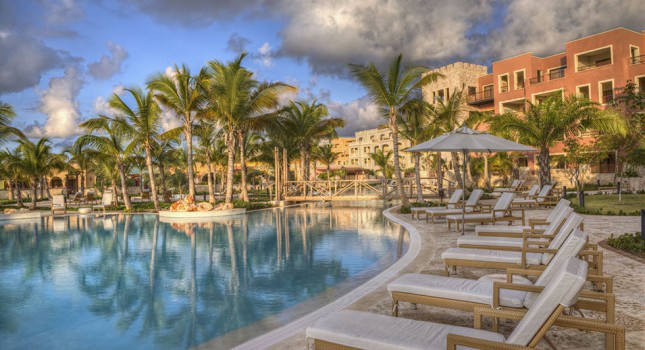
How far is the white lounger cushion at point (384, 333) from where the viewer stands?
257 cm

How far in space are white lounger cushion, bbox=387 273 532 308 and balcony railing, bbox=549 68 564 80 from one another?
37847mm

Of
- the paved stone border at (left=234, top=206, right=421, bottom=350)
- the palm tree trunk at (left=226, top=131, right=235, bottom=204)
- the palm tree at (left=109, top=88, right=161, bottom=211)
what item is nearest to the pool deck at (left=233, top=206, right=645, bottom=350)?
the paved stone border at (left=234, top=206, right=421, bottom=350)

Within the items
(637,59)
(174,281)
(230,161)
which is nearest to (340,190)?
(230,161)

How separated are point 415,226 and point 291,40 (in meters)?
8.92

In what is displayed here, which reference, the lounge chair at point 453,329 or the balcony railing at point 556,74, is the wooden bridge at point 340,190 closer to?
the lounge chair at point 453,329

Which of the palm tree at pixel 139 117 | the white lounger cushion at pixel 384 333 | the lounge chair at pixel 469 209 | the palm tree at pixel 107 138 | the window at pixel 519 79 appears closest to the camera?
the white lounger cushion at pixel 384 333

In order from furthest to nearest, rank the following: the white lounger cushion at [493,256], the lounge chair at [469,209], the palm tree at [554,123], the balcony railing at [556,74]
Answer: the balcony railing at [556,74], the palm tree at [554,123], the lounge chair at [469,209], the white lounger cushion at [493,256]

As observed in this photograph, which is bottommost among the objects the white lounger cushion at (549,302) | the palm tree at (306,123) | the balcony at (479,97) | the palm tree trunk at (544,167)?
the white lounger cushion at (549,302)

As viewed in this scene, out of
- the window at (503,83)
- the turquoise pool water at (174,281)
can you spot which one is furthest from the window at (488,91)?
the turquoise pool water at (174,281)

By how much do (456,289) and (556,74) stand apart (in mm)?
39389

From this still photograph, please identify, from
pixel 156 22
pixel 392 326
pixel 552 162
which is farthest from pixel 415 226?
pixel 552 162

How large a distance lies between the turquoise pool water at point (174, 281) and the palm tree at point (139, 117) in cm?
850

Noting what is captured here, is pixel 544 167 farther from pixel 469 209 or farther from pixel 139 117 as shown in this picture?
pixel 139 117

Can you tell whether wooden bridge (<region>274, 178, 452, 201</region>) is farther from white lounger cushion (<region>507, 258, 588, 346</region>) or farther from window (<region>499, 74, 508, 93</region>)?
window (<region>499, 74, 508, 93</region>)
